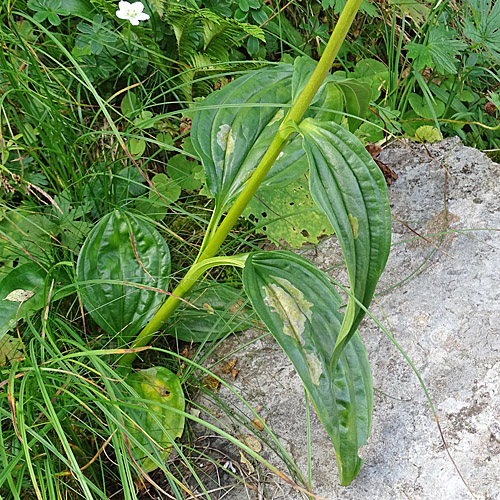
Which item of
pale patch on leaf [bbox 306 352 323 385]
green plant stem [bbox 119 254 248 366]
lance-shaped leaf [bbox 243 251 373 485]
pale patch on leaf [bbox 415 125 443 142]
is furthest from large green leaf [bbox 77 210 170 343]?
pale patch on leaf [bbox 415 125 443 142]

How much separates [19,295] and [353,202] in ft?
2.88

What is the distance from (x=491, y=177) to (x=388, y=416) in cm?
83

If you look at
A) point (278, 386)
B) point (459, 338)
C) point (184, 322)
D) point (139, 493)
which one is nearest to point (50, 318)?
point (184, 322)

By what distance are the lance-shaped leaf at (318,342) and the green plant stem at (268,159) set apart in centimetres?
10

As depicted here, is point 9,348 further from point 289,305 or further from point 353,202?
point 353,202

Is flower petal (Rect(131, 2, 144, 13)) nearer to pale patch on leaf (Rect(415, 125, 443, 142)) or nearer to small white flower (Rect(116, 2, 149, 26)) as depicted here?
small white flower (Rect(116, 2, 149, 26))

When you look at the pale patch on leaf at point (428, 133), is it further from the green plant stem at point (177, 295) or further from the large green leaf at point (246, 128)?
the green plant stem at point (177, 295)

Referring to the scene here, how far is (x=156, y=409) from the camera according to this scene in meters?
1.34

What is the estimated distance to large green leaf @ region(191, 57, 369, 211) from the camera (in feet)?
4.27

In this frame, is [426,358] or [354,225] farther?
[426,358]

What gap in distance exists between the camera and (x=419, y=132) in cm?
190

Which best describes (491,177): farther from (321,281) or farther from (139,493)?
(139,493)

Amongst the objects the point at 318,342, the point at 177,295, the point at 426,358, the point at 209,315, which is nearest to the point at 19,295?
the point at 177,295

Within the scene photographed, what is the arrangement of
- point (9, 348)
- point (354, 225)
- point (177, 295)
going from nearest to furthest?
point (354, 225)
point (177, 295)
point (9, 348)
